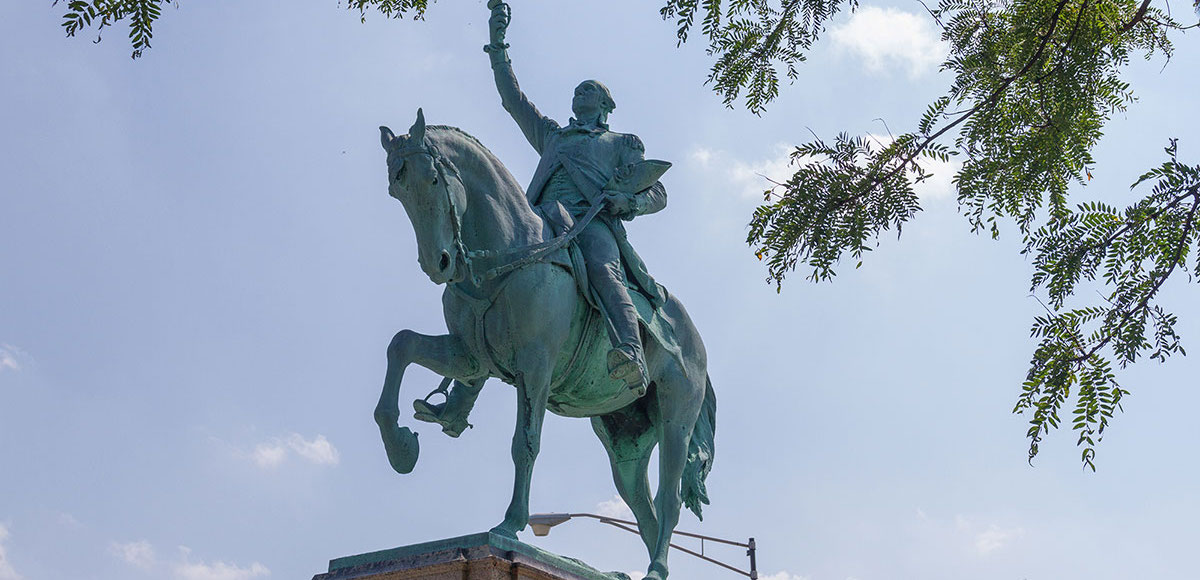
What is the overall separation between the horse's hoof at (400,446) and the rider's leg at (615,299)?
3.98ft

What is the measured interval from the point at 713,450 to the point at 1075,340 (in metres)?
4.33

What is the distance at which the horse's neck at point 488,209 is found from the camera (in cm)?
768

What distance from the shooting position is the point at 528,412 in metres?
7.73

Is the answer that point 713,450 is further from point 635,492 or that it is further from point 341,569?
point 341,569

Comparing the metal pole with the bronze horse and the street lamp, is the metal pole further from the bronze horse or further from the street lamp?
the bronze horse

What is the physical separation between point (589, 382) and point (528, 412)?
79 centimetres

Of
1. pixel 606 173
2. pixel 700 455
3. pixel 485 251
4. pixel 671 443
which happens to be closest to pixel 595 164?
pixel 606 173

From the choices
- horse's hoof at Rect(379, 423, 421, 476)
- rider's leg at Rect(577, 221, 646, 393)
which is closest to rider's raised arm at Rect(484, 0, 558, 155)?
rider's leg at Rect(577, 221, 646, 393)

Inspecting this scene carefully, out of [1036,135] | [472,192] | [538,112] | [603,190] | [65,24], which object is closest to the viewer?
[65,24]

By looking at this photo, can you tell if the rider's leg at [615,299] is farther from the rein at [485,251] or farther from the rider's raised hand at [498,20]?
the rider's raised hand at [498,20]

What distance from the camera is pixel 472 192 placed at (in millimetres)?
7688

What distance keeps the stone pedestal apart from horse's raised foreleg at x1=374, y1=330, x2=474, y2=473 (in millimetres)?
606

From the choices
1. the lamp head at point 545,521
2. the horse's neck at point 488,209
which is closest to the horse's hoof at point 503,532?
the horse's neck at point 488,209

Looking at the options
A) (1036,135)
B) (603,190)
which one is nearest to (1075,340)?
(1036,135)
